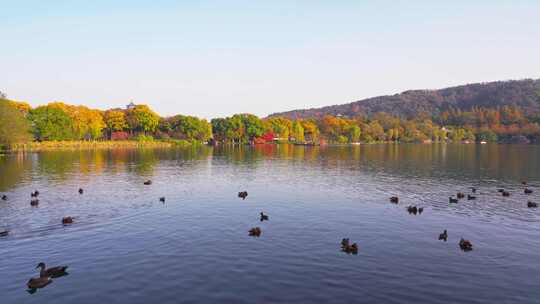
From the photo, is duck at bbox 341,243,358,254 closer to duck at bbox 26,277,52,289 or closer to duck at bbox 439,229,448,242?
duck at bbox 439,229,448,242

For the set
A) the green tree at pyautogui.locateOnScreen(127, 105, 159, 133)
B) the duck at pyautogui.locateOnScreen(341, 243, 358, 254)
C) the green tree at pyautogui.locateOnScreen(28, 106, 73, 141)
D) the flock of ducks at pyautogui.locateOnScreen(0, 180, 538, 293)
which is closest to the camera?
the flock of ducks at pyautogui.locateOnScreen(0, 180, 538, 293)

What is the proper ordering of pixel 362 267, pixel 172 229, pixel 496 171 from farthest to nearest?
1. pixel 496 171
2. pixel 172 229
3. pixel 362 267

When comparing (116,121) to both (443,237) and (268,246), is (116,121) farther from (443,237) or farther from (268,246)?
(443,237)

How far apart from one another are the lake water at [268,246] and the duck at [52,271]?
0.34 meters

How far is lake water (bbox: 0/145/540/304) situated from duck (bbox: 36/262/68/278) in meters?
0.34

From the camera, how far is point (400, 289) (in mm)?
18297

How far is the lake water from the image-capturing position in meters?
18.0

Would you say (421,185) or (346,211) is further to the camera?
(421,185)

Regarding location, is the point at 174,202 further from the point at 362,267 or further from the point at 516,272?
the point at 516,272

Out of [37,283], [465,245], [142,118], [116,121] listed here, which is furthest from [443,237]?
[116,121]

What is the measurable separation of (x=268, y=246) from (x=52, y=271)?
12.0 m

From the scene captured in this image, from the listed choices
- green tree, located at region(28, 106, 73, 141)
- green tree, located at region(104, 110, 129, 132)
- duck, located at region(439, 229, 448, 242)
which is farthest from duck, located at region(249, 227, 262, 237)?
green tree, located at region(104, 110, 129, 132)

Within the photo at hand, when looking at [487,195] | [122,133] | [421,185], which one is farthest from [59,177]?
[122,133]

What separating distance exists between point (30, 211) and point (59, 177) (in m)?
25.7
